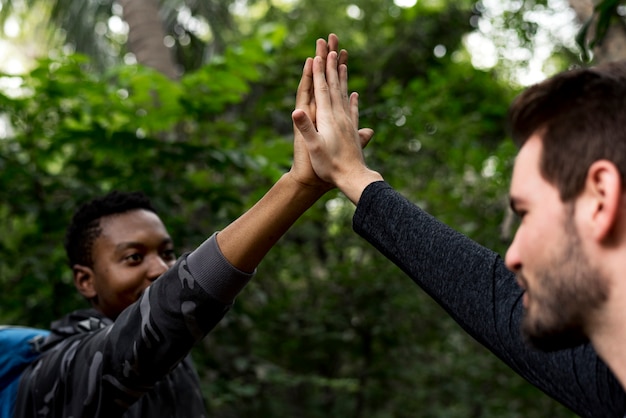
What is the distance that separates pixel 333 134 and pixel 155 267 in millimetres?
1000

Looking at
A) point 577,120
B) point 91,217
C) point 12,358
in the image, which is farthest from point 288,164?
point 577,120

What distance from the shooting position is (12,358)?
2.38 m

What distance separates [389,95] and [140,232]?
10.7 ft

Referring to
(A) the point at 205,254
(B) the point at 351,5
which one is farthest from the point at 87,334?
(B) the point at 351,5

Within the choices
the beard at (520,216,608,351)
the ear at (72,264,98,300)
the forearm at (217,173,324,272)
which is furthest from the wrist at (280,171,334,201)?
the ear at (72,264,98,300)

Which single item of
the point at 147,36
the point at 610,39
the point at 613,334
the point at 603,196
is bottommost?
the point at 613,334

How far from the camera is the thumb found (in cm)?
181

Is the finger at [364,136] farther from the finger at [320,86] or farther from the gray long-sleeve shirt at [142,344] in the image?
the gray long-sleeve shirt at [142,344]

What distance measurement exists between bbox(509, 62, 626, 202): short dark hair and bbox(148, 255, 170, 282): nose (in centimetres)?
151

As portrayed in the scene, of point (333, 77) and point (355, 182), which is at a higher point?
point (333, 77)

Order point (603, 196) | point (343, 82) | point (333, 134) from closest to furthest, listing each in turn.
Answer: point (603, 196) < point (333, 134) < point (343, 82)

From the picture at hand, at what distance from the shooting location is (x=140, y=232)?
261cm

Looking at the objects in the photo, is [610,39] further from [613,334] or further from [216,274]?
[613,334]

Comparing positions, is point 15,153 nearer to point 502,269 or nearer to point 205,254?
point 205,254
